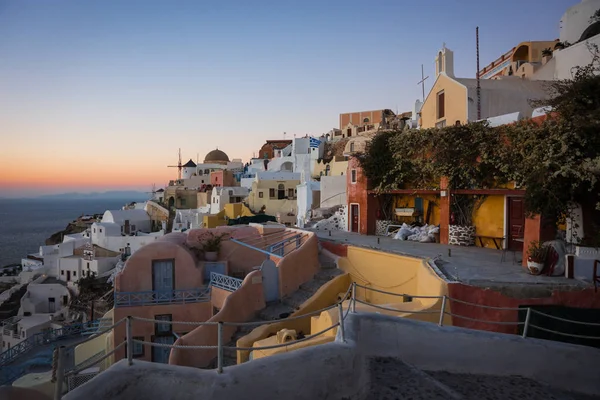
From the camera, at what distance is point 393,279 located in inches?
521

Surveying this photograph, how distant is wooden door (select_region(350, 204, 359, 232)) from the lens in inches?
798

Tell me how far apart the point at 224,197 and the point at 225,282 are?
29.5 metres

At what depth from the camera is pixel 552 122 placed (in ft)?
36.2

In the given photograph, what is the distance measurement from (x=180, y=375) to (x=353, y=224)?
669 inches

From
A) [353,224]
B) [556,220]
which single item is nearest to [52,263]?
[353,224]

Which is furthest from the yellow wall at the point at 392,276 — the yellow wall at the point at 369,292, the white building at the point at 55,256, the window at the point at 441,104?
the white building at the point at 55,256

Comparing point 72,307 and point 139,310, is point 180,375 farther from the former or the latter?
point 72,307

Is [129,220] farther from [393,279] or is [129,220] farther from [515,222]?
[515,222]

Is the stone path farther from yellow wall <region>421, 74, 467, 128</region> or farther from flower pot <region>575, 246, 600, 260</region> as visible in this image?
yellow wall <region>421, 74, 467, 128</region>

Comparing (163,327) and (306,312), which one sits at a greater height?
(306,312)

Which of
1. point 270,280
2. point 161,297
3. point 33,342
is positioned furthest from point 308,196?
point 33,342

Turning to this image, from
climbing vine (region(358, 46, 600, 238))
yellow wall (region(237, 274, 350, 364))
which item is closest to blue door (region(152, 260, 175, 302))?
yellow wall (region(237, 274, 350, 364))

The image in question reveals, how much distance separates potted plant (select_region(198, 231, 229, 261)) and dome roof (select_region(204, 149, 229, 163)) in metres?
56.1

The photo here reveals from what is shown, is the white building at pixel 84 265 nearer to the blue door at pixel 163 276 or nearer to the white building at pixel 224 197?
the white building at pixel 224 197
